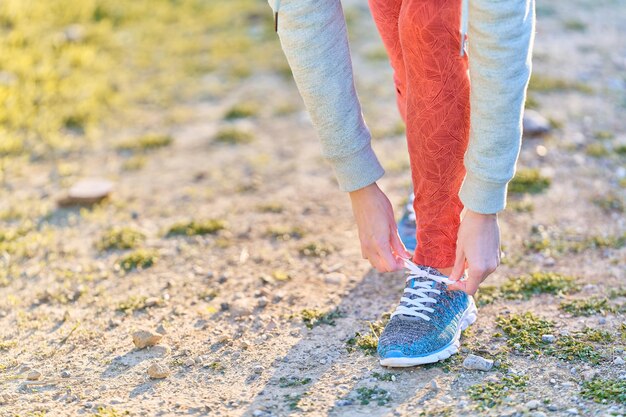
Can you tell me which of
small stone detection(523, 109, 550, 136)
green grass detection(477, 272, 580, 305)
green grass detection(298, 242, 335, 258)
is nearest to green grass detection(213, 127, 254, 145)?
green grass detection(298, 242, 335, 258)

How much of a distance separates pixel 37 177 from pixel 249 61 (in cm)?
205

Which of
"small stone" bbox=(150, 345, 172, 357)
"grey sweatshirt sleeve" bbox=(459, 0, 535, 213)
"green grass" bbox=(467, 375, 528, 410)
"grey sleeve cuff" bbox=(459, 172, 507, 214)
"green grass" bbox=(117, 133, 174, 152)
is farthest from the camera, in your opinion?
"green grass" bbox=(117, 133, 174, 152)

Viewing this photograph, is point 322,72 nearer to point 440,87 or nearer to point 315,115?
point 315,115

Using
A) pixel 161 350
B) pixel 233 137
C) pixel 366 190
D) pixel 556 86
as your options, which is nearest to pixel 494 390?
pixel 366 190

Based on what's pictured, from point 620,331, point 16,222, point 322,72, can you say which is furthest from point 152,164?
point 620,331

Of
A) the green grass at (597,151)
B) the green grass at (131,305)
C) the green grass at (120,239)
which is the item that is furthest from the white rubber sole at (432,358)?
the green grass at (597,151)

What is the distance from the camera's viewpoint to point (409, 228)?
11.1ft

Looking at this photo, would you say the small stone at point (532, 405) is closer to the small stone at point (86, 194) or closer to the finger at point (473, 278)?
the finger at point (473, 278)

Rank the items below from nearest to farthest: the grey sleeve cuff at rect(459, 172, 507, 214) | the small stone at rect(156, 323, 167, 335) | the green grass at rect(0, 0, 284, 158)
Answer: the grey sleeve cuff at rect(459, 172, 507, 214), the small stone at rect(156, 323, 167, 335), the green grass at rect(0, 0, 284, 158)

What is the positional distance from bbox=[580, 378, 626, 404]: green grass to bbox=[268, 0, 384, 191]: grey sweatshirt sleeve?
84cm

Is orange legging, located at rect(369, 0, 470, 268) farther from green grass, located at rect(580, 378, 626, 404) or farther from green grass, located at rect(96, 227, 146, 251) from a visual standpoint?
green grass, located at rect(96, 227, 146, 251)

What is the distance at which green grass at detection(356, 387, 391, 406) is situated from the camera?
93.0 inches

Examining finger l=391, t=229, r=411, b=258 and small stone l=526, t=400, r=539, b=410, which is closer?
small stone l=526, t=400, r=539, b=410

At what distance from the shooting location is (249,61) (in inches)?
233
